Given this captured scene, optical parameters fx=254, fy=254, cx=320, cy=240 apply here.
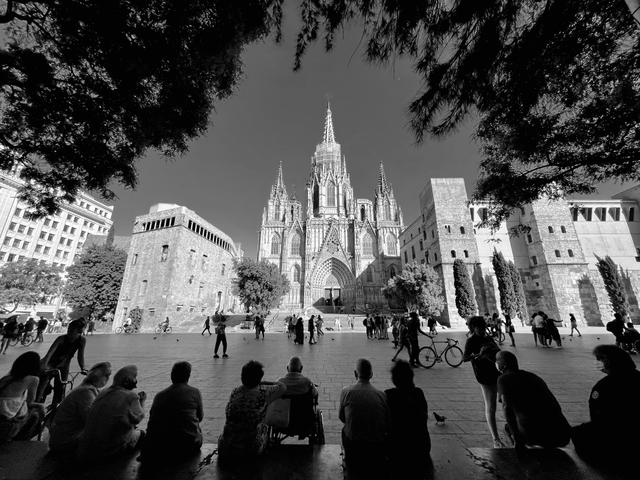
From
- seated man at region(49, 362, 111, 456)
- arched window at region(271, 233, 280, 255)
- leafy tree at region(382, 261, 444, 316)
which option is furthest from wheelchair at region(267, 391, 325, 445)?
arched window at region(271, 233, 280, 255)

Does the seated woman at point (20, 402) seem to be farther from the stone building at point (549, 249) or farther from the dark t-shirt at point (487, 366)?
the stone building at point (549, 249)

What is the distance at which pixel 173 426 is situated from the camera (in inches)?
88.4

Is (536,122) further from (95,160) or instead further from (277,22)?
(95,160)

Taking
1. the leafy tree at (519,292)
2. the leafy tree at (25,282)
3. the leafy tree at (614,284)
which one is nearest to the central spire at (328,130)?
the leafy tree at (519,292)

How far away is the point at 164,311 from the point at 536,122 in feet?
91.1

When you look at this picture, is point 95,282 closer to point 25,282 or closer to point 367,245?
point 25,282

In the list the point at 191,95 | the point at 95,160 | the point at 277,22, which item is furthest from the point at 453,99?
the point at 95,160

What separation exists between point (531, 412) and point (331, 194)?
154 feet

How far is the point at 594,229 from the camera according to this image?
83.3 ft

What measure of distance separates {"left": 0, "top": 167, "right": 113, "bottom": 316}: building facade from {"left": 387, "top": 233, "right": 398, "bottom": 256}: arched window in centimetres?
4458

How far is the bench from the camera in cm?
194

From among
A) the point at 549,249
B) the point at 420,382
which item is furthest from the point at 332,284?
the point at 420,382

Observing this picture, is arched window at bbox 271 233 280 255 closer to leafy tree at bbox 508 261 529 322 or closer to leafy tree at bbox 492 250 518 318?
leafy tree at bbox 492 250 518 318

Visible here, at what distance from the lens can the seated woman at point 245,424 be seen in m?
2.16
